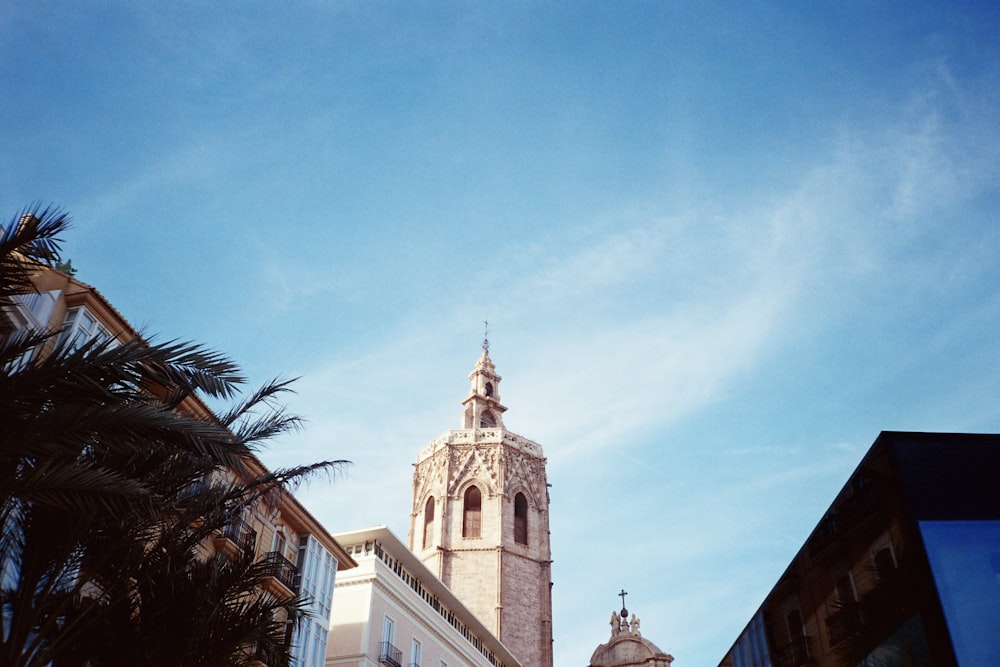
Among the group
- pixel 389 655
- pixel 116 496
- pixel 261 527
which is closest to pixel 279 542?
pixel 261 527

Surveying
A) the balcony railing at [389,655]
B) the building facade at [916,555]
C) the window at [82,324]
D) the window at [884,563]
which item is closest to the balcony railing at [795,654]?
the building facade at [916,555]

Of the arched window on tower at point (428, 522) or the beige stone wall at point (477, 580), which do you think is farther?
the arched window on tower at point (428, 522)

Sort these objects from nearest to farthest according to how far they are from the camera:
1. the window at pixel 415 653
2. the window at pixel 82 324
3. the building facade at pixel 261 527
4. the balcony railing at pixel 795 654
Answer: the balcony railing at pixel 795 654 < the building facade at pixel 261 527 < the window at pixel 82 324 < the window at pixel 415 653

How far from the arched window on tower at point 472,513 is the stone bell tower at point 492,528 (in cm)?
6

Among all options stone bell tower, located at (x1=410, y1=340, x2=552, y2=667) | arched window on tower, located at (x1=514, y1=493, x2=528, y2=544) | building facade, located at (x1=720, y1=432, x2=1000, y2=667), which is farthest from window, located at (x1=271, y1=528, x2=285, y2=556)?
arched window on tower, located at (x1=514, y1=493, x2=528, y2=544)

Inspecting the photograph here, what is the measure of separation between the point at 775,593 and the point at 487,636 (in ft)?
111

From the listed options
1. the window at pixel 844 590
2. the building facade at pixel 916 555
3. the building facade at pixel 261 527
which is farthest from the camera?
the building facade at pixel 261 527

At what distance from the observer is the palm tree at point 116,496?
8953mm

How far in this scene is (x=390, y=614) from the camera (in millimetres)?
30844

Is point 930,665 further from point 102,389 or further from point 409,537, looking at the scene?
point 409,537

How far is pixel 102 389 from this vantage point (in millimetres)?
9578

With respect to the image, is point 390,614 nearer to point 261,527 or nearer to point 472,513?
point 261,527

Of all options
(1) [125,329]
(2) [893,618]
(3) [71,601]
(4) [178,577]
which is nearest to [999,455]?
(2) [893,618]

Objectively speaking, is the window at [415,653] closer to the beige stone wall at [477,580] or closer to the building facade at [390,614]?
the building facade at [390,614]
